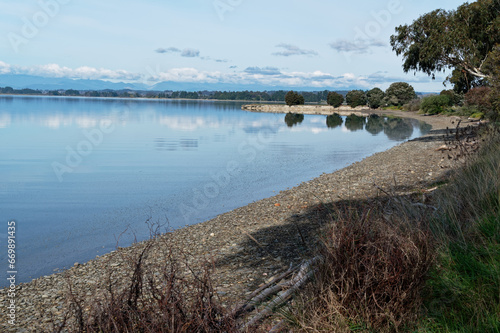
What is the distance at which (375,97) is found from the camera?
118062mm

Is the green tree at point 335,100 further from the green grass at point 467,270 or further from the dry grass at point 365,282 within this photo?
the dry grass at point 365,282

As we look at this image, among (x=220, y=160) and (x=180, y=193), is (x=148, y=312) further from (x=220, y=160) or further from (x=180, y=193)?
(x=220, y=160)

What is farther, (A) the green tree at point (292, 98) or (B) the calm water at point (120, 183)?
(A) the green tree at point (292, 98)

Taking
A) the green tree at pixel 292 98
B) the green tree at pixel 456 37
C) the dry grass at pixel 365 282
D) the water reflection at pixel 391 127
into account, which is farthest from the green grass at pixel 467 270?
the green tree at pixel 292 98

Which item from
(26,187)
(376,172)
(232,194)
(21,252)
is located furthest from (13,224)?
(376,172)

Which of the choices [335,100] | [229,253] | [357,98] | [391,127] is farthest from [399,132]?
[335,100]

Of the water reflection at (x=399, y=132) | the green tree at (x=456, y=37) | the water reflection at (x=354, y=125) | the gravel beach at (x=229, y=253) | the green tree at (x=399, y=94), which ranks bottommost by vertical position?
the water reflection at (x=354, y=125)

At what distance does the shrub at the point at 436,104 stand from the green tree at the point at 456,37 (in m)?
43.6

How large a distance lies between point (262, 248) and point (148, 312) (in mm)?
5027

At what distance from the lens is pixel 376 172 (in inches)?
707

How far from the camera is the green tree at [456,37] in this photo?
86.1 ft

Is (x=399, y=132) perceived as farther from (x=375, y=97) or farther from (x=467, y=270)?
(x=375, y=97)

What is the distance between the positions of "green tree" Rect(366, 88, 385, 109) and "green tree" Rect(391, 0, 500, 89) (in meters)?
90.3

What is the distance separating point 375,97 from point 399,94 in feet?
31.1
